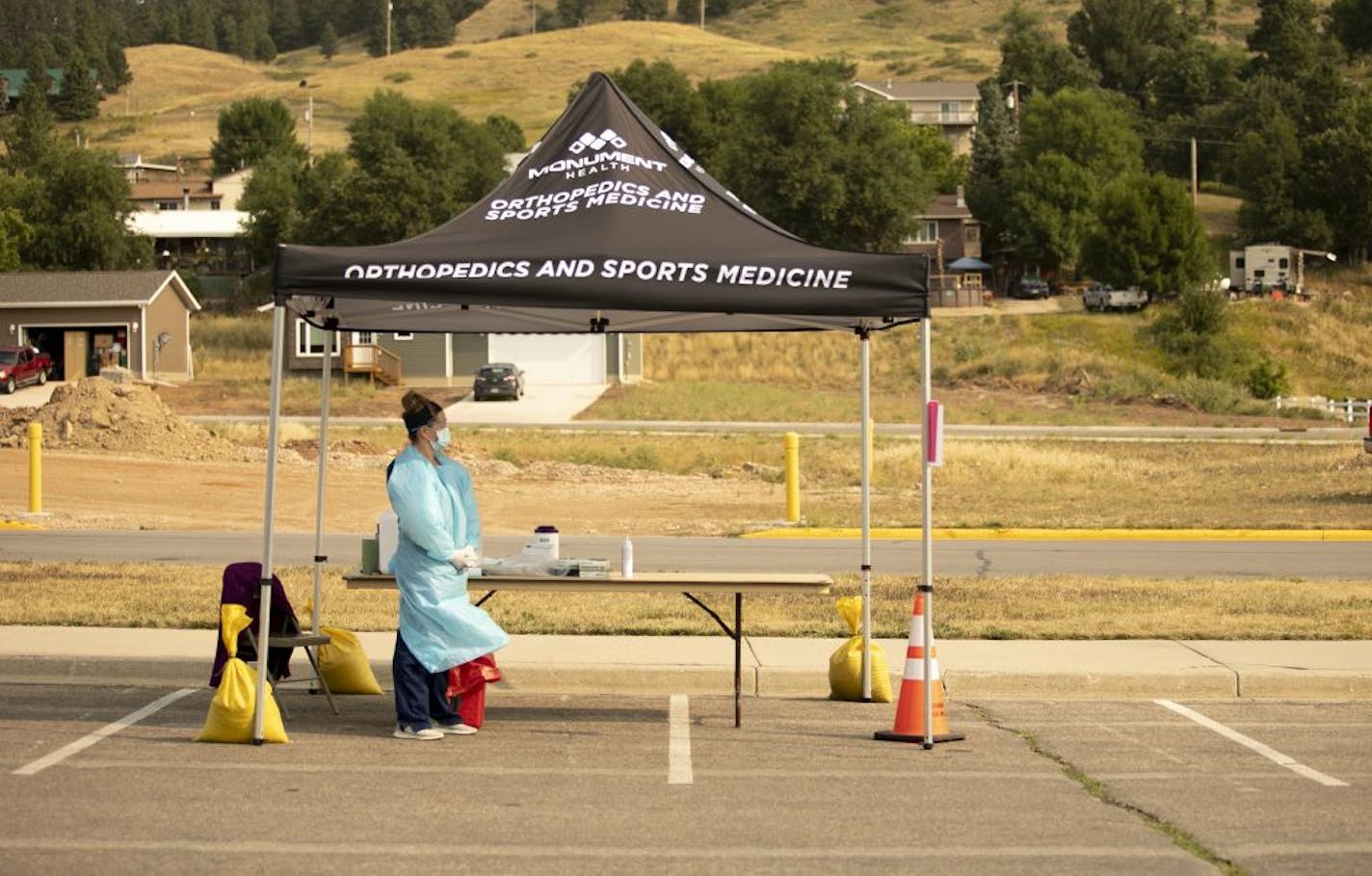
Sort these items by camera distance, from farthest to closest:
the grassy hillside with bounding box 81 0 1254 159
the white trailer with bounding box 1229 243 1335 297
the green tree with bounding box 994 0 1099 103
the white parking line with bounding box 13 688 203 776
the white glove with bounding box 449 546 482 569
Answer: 1. the grassy hillside with bounding box 81 0 1254 159
2. the green tree with bounding box 994 0 1099 103
3. the white trailer with bounding box 1229 243 1335 297
4. the white glove with bounding box 449 546 482 569
5. the white parking line with bounding box 13 688 203 776

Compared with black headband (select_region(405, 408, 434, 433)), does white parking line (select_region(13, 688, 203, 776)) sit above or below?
below

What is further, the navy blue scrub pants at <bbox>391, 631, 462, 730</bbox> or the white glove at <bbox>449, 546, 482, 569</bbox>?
the navy blue scrub pants at <bbox>391, 631, 462, 730</bbox>

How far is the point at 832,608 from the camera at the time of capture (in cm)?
1576

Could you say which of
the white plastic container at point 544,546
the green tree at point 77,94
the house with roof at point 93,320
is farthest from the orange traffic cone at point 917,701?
the green tree at point 77,94

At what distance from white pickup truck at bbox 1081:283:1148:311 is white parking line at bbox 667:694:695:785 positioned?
7762cm

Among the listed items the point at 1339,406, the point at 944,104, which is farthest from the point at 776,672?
the point at 944,104

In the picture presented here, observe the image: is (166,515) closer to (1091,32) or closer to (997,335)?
(997,335)

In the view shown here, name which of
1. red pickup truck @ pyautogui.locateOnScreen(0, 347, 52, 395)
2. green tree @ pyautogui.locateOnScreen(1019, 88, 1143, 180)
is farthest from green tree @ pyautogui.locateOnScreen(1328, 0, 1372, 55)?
red pickup truck @ pyautogui.locateOnScreen(0, 347, 52, 395)

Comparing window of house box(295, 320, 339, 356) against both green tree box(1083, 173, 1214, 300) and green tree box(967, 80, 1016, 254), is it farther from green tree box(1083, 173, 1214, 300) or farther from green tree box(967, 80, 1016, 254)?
green tree box(967, 80, 1016, 254)

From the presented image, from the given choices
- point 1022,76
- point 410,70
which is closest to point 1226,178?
point 1022,76

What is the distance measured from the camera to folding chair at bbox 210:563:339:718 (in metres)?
10.7

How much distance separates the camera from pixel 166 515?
86.3ft

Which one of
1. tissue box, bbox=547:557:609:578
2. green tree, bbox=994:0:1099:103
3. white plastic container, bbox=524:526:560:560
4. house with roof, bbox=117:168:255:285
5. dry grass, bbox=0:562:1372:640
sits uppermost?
green tree, bbox=994:0:1099:103

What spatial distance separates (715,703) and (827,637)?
226 cm
